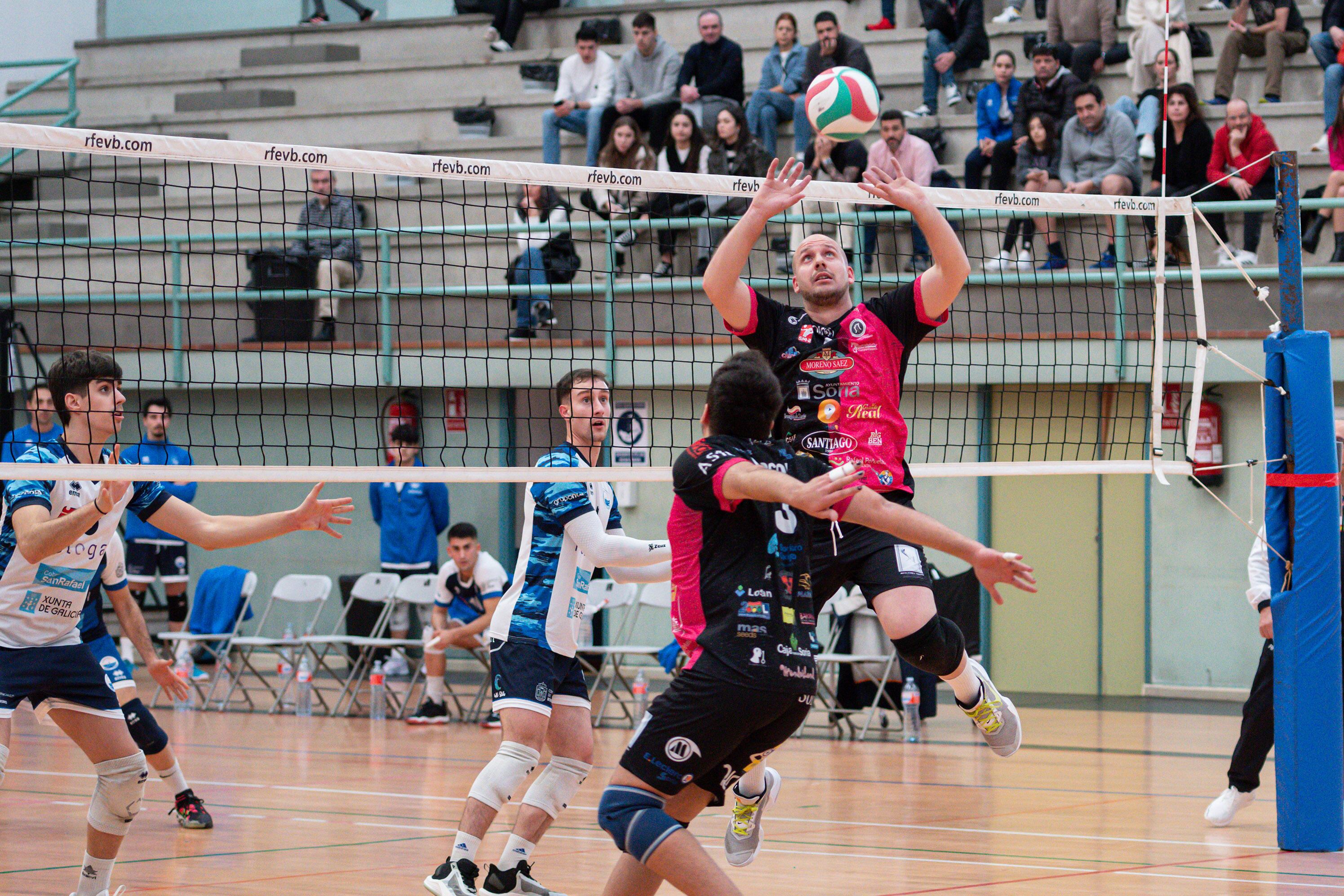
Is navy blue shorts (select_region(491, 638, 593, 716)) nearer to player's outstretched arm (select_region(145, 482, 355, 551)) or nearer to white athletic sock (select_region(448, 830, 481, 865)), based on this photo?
white athletic sock (select_region(448, 830, 481, 865))

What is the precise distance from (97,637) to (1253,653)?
10538mm

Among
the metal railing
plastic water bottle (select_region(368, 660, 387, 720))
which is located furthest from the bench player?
plastic water bottle (select_region(368, 660, 387, 720))

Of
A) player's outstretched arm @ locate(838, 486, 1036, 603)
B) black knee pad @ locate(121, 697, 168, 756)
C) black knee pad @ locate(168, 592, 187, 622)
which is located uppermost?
player's outstretched arm @ locate(838, 486, 1036, 603)

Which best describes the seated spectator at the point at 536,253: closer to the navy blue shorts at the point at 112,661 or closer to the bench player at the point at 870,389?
the navy blue shorts at the point at 112,661

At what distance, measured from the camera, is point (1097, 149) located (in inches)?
577

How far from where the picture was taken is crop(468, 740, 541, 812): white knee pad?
5.96 metres

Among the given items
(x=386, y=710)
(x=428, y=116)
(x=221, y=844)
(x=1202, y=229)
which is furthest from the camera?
(x=428, y=116)

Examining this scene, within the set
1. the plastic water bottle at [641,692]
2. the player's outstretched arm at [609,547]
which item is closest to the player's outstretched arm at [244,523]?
the player's outstretched arm at [609,547]

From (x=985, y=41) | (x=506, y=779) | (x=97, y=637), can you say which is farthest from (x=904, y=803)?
(x=985, y=41)

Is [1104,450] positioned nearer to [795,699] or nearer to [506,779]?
[506,779]

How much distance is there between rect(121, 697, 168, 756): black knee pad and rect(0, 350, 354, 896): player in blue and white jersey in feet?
5.73

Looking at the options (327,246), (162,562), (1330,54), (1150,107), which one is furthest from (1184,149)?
(162,562)

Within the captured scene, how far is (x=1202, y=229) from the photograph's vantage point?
14.9 metres

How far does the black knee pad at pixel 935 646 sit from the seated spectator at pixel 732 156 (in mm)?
9280
